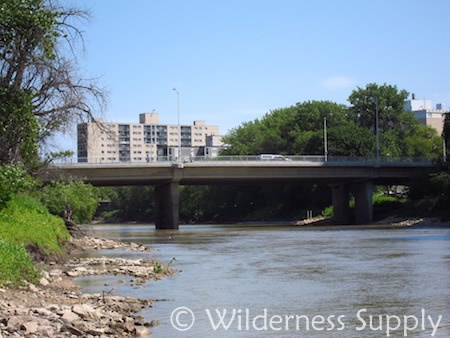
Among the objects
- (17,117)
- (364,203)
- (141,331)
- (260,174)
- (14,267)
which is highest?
(17,117)

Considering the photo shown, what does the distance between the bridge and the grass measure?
38.3 m

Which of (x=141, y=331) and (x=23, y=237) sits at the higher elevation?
(x=23, y=237)

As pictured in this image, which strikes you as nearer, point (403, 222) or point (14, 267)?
point (14, 267)

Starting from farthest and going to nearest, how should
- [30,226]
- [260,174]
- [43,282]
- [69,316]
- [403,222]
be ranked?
[260,174] < [403,222] < [30,226] < [43,282] < [69,316]

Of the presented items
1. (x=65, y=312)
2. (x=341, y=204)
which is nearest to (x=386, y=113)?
(x=341, y=204)

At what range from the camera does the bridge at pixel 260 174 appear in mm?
83938

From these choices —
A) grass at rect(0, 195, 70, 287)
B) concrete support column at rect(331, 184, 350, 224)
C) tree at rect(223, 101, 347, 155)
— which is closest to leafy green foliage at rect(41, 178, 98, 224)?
grass at rect(0, 195, 70, 287)

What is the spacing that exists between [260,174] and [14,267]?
229 ft

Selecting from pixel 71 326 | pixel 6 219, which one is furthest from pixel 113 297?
pixel 6 219

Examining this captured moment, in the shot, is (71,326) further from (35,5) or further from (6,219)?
(35,5)

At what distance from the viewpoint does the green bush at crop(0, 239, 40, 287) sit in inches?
797

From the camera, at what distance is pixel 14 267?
21172 mm

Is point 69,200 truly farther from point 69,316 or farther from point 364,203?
point 364,203

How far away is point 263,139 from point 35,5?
101338 mm
